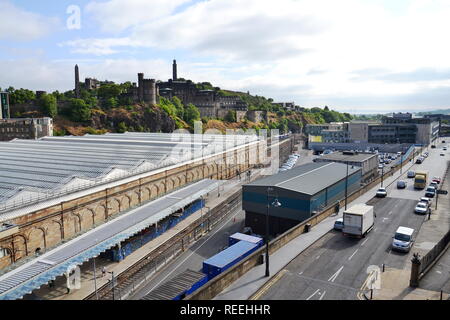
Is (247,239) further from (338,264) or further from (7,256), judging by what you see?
(7,256)

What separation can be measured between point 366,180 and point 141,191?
4627cm

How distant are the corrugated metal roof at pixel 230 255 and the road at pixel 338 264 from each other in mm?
5350

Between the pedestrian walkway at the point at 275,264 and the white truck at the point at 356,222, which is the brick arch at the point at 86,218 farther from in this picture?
the white truck at the point at 356,222

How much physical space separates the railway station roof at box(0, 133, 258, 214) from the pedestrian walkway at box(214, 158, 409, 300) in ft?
71.3

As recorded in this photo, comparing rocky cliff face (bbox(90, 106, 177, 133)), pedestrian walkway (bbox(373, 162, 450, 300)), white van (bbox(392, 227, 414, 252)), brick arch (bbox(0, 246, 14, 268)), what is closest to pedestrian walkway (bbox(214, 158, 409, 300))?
white van (bbox(392, 227, 414, 252))

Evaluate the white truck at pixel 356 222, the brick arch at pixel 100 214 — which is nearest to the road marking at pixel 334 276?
the white truck at pixel 356 222

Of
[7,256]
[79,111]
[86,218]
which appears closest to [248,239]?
[86,218]

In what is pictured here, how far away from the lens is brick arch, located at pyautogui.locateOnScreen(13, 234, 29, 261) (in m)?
28.4

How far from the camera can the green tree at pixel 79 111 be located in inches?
4582

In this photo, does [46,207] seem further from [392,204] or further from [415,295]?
[392,204]

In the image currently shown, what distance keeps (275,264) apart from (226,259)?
486cm

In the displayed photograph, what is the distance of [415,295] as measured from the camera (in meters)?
21.1

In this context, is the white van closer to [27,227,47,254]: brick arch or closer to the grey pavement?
the grey pavement

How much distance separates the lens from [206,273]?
27016mm
